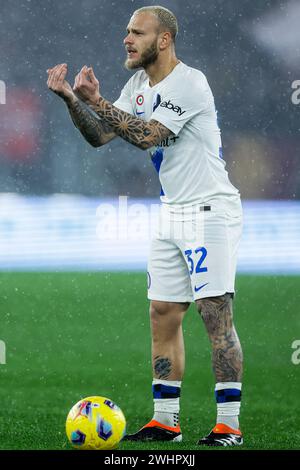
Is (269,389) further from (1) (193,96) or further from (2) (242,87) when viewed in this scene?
(2) (242,87)

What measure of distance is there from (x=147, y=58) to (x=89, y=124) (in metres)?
0.34

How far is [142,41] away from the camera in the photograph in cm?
375

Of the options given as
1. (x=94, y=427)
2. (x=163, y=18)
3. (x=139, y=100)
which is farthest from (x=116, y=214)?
(x=94, y=427)

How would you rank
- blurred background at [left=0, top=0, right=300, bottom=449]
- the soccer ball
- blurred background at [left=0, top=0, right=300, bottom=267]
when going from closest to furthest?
the soccer ball → blurred background at [left=0, top=0, right=300, bottom=449] → blurred background at [left=0, top=0, right=300, bottom=267]

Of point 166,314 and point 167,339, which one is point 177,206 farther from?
point 167,339

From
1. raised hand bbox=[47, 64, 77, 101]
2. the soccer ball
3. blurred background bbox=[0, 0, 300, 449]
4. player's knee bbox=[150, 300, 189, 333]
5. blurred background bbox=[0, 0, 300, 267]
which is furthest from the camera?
blurred background bbox=[0, 0, 300, 267]

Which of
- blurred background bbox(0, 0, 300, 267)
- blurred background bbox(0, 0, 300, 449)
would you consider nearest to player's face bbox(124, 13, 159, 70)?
blurred background bbox(0, 0, 300, 449)


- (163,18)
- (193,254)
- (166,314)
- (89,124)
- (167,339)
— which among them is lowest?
(167,339)

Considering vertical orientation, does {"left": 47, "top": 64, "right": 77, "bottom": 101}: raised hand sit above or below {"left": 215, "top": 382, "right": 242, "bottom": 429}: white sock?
above

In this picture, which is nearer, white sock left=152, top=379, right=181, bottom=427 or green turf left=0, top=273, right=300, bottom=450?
white sock left=152, top=379, right=181, bottom=427

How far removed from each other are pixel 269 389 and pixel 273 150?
5330mm

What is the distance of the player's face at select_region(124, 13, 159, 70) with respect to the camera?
12.3ft

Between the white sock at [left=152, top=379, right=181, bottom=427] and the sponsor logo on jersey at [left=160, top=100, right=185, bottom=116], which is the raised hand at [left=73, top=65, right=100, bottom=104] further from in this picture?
the white sock at [left=152, top=379, right=181, bottom=427]

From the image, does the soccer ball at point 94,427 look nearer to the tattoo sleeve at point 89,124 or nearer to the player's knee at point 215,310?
the player's knee at point 215,310
